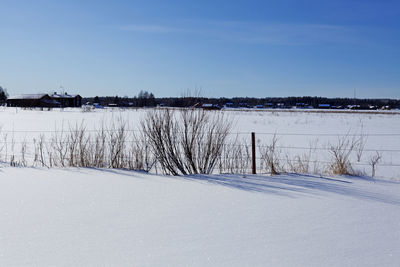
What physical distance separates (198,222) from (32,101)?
298ft

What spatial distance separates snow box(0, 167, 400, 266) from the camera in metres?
3.45

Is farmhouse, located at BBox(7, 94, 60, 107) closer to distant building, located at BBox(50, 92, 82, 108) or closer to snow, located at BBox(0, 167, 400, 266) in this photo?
distant building, located at BBox(50, 92, 82, 108)

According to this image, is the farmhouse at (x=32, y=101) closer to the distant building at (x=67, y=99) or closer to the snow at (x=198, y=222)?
the distant building at (x=67, y=99)

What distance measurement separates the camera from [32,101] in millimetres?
85000

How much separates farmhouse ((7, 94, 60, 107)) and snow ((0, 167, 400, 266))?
281 ft

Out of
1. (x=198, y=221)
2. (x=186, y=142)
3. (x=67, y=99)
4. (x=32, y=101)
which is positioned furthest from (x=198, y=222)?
(x=67, y=99)

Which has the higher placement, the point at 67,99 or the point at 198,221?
the point at 67,99

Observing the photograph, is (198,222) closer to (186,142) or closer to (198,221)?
(198,221)

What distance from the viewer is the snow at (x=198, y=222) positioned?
3449mm

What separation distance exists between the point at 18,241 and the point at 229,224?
7.97 feet

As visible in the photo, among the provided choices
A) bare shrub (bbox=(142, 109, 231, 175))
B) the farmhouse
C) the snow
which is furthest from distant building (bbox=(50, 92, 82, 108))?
the snow

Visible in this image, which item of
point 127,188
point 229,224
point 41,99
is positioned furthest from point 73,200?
point 41,99

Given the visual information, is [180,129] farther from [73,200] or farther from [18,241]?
[18,241]

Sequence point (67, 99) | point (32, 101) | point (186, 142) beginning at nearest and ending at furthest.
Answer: point (186, 142), point (32, 101), point (67, 99)
